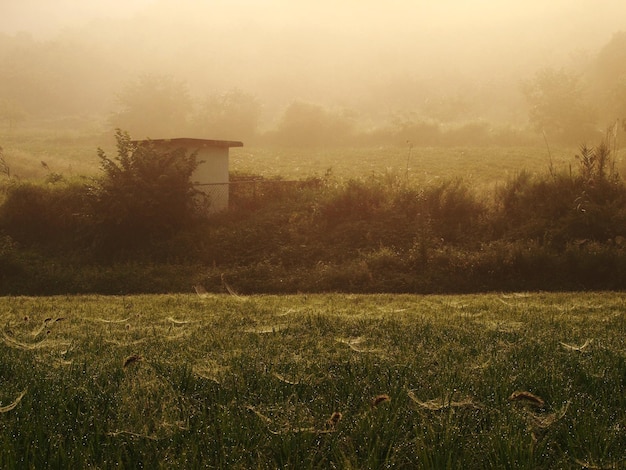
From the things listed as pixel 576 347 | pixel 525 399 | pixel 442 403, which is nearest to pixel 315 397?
pixel 442 403

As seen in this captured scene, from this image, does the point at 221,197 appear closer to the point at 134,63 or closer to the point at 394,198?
the point at 394,198

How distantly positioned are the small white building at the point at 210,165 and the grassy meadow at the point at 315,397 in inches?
532

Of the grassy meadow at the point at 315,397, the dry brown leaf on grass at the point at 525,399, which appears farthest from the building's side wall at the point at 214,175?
the dry brown leaf on grass at the point at 525,399

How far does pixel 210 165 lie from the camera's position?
22453 millimetres

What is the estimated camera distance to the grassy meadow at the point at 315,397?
398 centimetres

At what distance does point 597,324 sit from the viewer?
Answer: 868cm

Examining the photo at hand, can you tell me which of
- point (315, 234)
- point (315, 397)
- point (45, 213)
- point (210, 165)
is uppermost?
point (210, 165)

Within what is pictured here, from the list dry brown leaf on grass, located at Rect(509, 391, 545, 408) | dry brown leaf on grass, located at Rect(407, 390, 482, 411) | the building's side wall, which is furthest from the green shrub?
dry brown leaf on grass, located at Rect(509, 391, 545, 408)

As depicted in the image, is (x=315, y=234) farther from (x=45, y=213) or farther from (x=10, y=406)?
(x=10, y=406)

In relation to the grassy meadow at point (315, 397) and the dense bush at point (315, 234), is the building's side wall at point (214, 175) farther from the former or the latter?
the grassy meadow at point (315, 397)

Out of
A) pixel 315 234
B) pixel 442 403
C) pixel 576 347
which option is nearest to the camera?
pixel 442 403

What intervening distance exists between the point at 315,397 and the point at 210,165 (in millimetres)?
18281

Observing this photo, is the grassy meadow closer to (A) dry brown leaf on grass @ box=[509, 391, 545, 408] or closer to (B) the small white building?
(A) dry brown leaf on grass @ box=[509, 391, 545, 408]

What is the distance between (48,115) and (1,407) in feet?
284
